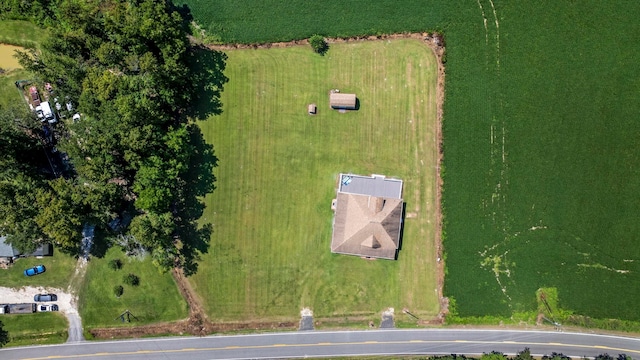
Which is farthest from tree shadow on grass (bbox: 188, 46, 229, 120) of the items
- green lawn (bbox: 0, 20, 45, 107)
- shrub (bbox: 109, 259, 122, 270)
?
shrub (bbox: 109, 259, 122, 270)

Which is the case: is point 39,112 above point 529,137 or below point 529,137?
above

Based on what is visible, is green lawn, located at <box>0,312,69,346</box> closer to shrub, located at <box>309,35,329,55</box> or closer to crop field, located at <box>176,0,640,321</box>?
crop field, located at <box>176,0,640,321</box>

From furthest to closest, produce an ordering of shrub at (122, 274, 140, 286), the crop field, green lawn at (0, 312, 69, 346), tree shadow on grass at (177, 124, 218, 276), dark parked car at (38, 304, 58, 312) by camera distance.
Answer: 1. the crop field
2. tree shadow on grass at (177, 124, 218, 276)
3. green lawn at (0, 312, 69, 346)
4. dark parked car at (38, 304, 58, 312)
5. shrub at (122, 274, 140, 286)

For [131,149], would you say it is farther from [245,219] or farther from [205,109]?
[245,219]

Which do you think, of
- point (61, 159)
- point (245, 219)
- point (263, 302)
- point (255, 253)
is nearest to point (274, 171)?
point (245, 219)

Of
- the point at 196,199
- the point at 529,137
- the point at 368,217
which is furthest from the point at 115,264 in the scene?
the point at 529,137

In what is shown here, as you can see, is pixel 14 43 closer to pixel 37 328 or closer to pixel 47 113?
pixel 47 113

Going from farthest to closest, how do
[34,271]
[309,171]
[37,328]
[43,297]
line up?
[309,171] < [37,328] < [43,297] < [34,271]
